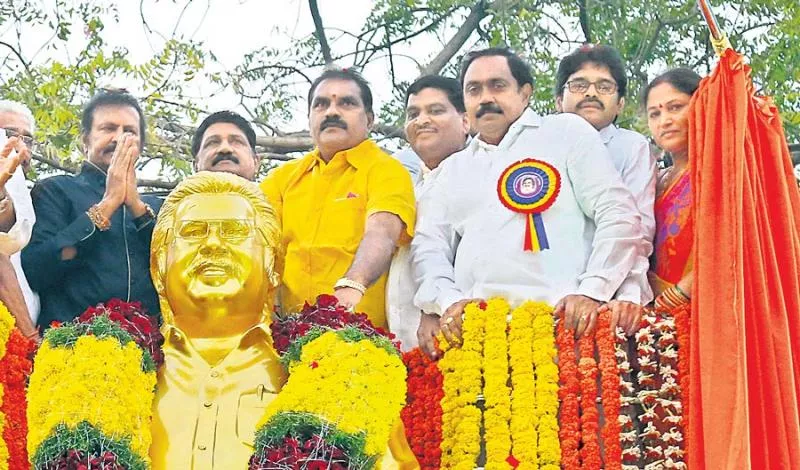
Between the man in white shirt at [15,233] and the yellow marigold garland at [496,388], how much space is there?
68.1 inches

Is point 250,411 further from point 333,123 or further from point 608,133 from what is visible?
point 608,133

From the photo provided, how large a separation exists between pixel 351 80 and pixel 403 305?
3.57 ft

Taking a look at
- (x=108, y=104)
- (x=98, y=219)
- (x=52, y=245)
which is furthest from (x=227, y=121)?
(x=52, y=245)

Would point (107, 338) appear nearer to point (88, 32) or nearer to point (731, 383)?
point (731, 383)

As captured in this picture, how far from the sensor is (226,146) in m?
6.62

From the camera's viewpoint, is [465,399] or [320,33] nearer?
[465,399]

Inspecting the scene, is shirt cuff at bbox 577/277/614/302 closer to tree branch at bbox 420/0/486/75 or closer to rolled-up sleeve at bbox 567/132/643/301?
rolled-up sleeve at bbox 567/132/643/301

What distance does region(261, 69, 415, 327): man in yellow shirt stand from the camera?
6020mm

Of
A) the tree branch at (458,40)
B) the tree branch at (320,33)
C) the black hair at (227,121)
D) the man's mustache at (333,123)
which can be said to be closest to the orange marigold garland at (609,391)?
the man's mustache at (333,123)

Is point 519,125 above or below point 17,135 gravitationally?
below

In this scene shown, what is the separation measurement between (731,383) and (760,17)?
4614 millimetres

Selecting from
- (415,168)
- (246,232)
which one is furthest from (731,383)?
(415,168)

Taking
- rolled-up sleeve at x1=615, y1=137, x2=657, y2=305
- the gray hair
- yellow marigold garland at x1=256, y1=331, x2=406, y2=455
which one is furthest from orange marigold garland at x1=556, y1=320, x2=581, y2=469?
the gray hair

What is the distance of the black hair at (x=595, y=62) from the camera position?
6410mm
